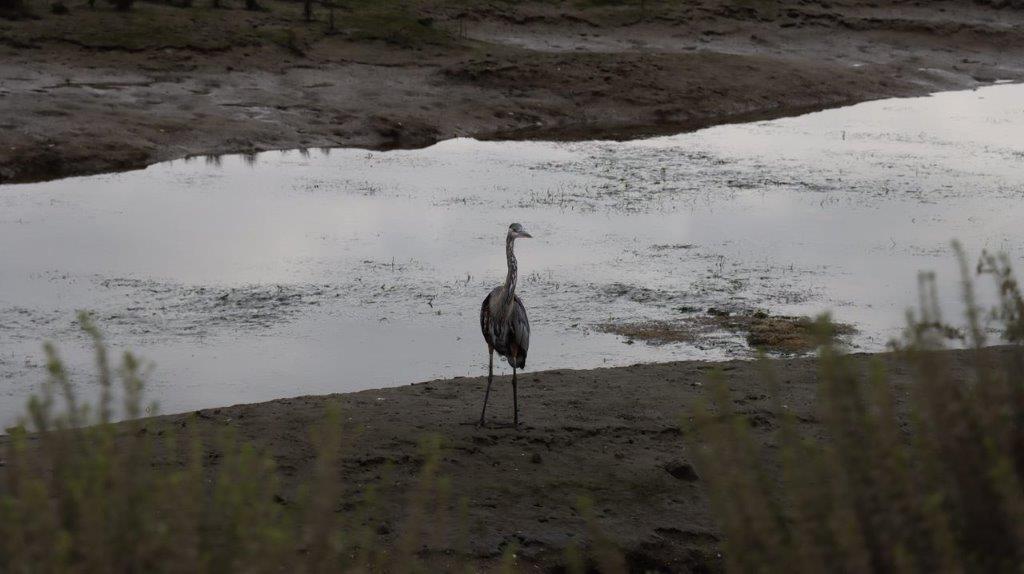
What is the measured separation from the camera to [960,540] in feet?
10.7

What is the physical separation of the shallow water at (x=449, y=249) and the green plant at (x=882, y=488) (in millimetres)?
8607

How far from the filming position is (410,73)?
30.5 metres

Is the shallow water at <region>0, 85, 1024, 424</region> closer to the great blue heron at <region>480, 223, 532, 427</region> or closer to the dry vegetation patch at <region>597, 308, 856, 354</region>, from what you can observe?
the dry vegetation patch at <region>597, 308, 856, 354</region>

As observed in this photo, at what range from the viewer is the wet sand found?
310 inches

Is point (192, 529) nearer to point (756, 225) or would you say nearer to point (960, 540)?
point (960, 540)

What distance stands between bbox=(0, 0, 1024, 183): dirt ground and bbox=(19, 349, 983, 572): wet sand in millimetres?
12581

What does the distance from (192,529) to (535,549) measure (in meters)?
4.76

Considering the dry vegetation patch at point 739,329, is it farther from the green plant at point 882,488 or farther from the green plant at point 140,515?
the green plant at point 140,515

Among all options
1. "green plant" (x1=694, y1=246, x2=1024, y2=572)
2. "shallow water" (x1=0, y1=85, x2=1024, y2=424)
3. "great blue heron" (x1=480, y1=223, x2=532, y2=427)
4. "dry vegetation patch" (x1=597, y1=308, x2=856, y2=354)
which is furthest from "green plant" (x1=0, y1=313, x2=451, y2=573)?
"dry vegetation patch" (x1=597, y1=308, x2=856, y2=354)

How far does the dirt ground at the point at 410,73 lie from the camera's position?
948 inches

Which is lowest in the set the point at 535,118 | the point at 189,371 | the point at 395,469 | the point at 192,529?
the point at 535,118

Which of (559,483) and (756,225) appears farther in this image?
(756,225)

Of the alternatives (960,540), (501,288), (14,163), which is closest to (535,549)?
(501,288)

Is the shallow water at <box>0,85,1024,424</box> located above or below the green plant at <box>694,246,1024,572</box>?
below
